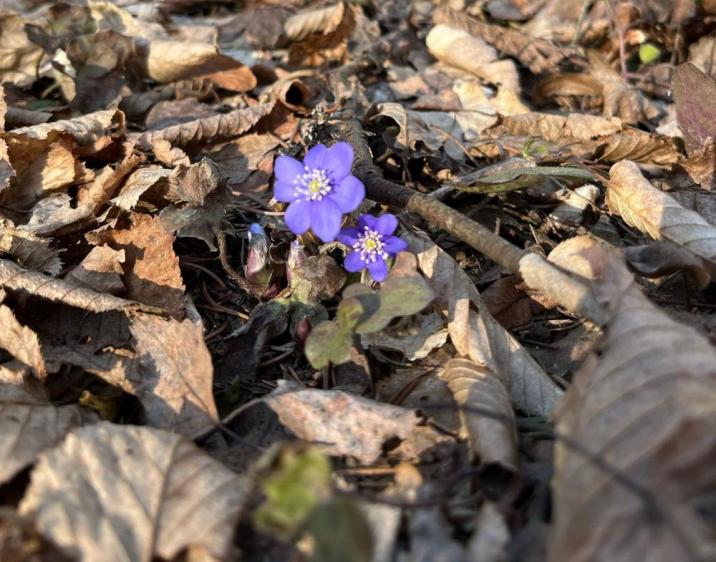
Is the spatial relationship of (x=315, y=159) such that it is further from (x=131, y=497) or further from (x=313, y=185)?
(x=131, y=497)

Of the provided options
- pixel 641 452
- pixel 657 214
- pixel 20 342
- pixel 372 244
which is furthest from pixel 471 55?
pixel 641 452

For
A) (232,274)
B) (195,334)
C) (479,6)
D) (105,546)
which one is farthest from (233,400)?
(479,6)

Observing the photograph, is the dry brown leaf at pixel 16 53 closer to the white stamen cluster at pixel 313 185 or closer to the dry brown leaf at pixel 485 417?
the white stamen cluster at pixel 313 185

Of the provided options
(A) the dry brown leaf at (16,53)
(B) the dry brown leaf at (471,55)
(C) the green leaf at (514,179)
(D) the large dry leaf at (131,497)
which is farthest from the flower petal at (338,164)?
(A) the dry brown leaf at (16,53)

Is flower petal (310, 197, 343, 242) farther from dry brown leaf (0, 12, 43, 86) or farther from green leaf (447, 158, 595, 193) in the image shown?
dry brown leaf (0, 12, 43, 86)

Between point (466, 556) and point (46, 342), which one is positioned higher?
point (466, 556)

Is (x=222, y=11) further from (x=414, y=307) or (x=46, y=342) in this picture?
(x=414, y=307)

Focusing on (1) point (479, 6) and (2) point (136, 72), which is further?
(1) point (479, 6)

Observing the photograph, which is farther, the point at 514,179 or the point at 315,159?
the point at 514,179
